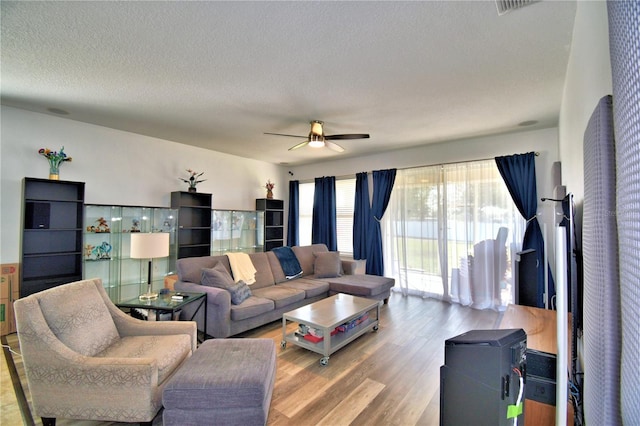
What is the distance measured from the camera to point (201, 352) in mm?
2025

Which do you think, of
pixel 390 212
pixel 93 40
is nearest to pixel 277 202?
pixel 390 212

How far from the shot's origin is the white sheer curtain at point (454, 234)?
164 inches

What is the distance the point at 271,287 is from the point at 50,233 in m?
2.93

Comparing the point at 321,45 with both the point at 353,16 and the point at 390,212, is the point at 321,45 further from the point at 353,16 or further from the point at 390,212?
the point at 390,212

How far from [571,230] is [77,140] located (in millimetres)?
5250

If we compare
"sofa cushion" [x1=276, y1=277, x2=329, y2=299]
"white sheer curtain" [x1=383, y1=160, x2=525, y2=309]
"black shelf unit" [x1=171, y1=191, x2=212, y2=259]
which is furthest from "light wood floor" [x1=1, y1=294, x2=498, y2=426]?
"black shelf unit" [x1=171, y1=191, x2=212, y2=259]

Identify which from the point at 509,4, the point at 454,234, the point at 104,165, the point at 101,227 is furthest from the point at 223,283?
the point at 454,234

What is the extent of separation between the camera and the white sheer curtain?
417 cm

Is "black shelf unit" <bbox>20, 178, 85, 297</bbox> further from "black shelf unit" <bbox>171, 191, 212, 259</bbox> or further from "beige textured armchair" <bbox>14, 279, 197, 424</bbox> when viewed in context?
"beige textured armchair" <bbox>14, 279, 197, 424</bbox>

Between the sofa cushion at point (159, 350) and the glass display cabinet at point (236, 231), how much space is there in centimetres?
320

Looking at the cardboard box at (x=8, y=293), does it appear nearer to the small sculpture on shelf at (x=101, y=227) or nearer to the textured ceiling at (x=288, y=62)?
the small sculpture on shelf at (x=101, y=227)

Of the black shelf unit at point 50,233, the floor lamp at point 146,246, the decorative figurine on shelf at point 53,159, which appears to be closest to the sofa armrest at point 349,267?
the floor lamp at point 146,246

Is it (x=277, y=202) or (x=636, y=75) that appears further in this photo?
(x=277, y=202)

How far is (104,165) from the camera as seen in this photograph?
4055 millimetres
